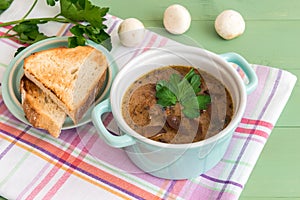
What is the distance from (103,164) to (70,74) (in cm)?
25

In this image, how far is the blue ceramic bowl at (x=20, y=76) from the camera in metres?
1.43

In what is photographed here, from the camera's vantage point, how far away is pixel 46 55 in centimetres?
147

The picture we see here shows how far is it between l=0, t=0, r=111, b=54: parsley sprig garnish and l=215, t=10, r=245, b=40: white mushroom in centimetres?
33

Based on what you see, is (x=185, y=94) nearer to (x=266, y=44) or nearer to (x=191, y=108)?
(x=191, y=108)

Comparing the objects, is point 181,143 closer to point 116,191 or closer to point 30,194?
point 116,191

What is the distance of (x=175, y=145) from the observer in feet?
3.90

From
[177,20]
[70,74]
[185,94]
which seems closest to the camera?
[185,94]

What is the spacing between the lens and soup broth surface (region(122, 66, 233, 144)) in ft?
4.09

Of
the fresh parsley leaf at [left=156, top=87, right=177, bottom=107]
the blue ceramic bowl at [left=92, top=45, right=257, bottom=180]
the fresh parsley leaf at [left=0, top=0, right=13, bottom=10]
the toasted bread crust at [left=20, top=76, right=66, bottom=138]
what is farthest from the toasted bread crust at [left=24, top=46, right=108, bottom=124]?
the fresh parsley leaf at [left=0, top=0, right=13, bottom=10]

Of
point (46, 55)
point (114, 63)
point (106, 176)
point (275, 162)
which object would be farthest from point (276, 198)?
point (46, 55)

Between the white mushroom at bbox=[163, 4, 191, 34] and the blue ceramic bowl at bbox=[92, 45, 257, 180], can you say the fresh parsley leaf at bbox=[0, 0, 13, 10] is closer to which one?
the white mushroom at bbox=[163, 4, 191, 34]

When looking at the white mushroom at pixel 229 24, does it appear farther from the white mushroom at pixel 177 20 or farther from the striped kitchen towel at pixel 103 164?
the striped kitchen towel at pixel 103 164

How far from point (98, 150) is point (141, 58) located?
0.25 m

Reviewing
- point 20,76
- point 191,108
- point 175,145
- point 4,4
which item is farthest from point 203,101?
point 4,4
